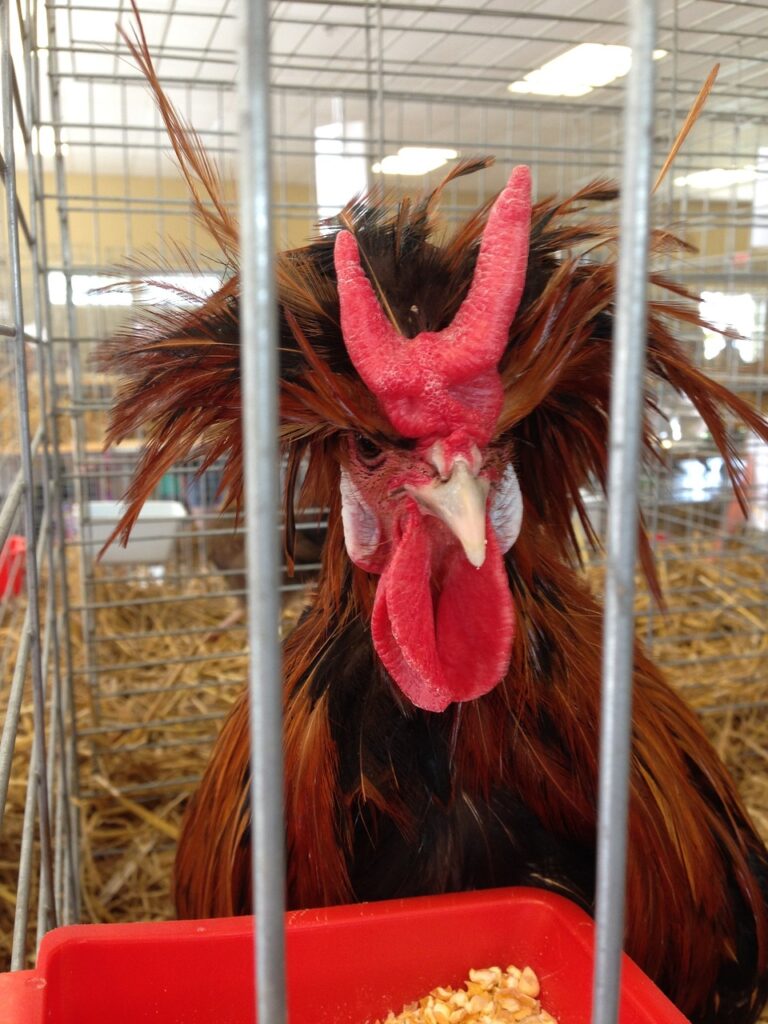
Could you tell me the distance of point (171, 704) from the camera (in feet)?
10.6

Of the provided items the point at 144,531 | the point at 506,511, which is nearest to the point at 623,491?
the point at 506,511

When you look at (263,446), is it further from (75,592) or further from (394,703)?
(75,592)

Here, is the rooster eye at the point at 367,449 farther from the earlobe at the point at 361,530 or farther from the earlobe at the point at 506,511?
the earlobe at the point at 506,511

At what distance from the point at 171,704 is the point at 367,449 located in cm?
236

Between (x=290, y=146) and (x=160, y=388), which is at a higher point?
(x=290, y=146)

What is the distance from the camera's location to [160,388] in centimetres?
120

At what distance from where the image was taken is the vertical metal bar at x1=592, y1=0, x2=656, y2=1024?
0.44m

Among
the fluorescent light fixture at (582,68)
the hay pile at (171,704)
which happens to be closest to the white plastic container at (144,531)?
the hay pile at (171,704)

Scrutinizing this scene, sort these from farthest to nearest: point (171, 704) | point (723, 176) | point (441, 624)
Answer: point (723, 176)
point (171, 704)
point (441, 624)

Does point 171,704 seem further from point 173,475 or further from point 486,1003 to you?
point 486,1003

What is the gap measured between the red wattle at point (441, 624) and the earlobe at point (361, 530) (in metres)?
0.06

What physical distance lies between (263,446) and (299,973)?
83 cm

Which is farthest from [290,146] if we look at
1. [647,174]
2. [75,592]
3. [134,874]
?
[647,174]

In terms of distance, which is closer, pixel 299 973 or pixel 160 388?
pixel 299 973
